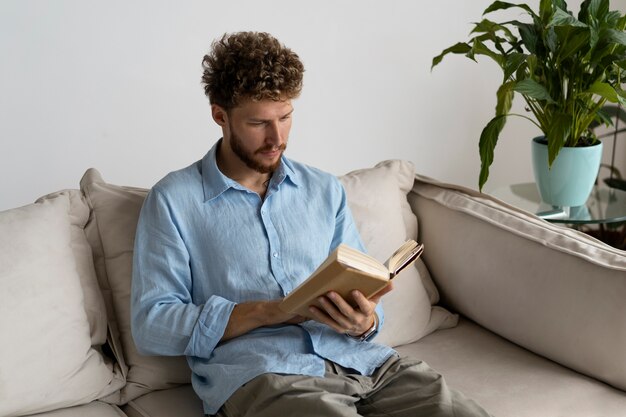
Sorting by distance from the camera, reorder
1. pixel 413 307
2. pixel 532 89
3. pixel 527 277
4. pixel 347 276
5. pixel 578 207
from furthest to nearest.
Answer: pixel 578 207
pixel 532 89
pixel 413 307
pixel 527 277
pixel 347 276

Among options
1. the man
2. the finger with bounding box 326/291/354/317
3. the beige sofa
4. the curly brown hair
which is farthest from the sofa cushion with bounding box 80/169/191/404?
the finger with bounding box 326/291/354/317

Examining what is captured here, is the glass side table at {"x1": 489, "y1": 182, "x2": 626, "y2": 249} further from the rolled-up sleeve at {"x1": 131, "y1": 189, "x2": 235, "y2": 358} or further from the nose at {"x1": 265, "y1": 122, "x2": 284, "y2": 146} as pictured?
the rolled-up sleeve at {"x1": 131, "y1": 189, "x2": 235, "y2": 358}

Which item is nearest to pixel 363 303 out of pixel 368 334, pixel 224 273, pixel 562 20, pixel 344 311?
pixel 344 311

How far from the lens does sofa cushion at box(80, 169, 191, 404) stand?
1782mm

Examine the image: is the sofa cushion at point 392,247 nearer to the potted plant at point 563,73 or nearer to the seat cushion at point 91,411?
the potted plant at point 563,73

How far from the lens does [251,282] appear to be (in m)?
→ 1.72

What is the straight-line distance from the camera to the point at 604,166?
3.48 m

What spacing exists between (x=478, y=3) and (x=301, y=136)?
84cm

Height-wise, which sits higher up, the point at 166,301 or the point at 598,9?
the point at 598,9

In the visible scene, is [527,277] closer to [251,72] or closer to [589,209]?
[589,209]

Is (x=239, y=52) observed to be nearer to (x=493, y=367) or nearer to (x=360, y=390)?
→ (x=360, y=390)

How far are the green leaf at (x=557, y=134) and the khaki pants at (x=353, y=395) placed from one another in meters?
0.75

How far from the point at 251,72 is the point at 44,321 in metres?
0.64

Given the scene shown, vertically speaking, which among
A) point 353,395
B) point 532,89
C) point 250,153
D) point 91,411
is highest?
point 532,89
